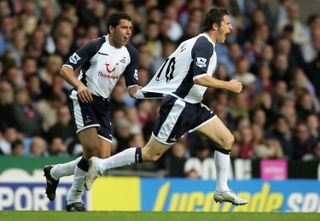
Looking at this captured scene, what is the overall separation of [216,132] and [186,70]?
2.40ft

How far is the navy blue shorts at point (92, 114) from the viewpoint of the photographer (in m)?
12.2

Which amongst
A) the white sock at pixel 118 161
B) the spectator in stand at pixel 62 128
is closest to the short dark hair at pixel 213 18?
the white sock at pixel 118 161

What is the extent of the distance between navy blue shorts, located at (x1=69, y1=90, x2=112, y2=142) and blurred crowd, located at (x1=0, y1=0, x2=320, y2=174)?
3.48 metres

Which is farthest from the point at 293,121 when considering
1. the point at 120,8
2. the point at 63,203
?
the point at 63,203

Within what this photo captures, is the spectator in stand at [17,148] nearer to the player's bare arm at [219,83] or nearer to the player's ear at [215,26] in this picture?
the player's ear at [215,26]

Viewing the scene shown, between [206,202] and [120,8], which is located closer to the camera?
[206,202]

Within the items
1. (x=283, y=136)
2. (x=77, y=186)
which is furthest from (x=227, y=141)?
(x=283, y=136)

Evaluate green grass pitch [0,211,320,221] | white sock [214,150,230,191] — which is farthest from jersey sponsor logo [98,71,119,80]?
green grass pitch [0,211,320,221]

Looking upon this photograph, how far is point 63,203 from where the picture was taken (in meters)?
14.8

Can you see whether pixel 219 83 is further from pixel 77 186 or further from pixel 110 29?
pixel 77 186

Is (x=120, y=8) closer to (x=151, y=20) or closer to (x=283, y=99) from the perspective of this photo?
(x=151, y=20)

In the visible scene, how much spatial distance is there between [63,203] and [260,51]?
23.0ft

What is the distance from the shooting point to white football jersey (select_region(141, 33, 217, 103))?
38.2 feet

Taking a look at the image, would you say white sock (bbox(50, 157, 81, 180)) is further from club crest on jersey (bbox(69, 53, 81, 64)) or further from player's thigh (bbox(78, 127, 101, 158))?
club crest on jersey (bbox(69, 53, 81, 64))
